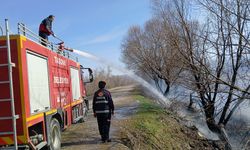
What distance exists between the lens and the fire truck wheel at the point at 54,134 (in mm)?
9987

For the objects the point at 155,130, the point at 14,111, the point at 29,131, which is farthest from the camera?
the point at 155,130

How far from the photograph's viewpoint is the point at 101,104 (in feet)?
37.7

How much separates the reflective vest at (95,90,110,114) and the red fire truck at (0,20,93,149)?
1.06m

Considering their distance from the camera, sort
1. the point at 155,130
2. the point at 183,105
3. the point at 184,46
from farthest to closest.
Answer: the point at 183,105
the point at 155,130
the point at 184,46

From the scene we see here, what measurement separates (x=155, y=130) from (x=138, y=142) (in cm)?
273

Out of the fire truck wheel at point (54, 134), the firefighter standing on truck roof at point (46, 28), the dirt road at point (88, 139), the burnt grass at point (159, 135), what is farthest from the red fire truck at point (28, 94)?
the burnt grass at point (159, 135)

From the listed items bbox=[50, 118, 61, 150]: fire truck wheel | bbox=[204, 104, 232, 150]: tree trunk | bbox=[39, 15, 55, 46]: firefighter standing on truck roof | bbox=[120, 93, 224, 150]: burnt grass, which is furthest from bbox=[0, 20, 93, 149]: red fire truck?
bbox=[204, 104, 232, 150]: tree trunk

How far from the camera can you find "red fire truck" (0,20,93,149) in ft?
25.9

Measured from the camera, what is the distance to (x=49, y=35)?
13.6 metres

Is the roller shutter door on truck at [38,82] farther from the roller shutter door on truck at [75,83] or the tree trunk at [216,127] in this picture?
the tree trunk at [216,127]

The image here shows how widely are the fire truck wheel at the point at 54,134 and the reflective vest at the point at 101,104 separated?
52.2 inches

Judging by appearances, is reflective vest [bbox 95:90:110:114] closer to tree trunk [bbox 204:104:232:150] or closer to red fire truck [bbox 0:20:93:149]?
→ red fire truck [bbox 0:20:93:149]

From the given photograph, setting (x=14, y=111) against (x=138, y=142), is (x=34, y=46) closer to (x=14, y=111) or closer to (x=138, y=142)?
(x=14, y=111)

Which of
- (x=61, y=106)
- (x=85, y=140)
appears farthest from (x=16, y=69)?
(x=85, y=140)
